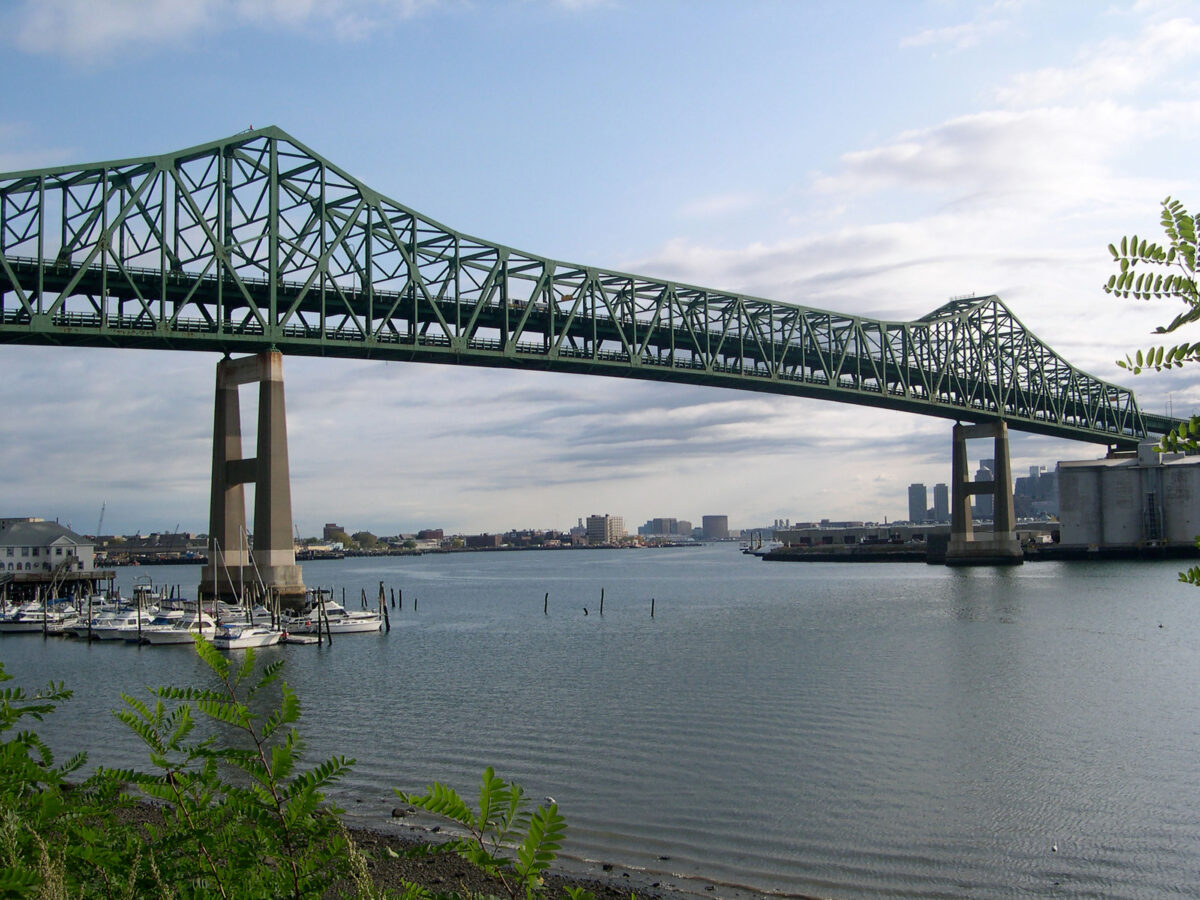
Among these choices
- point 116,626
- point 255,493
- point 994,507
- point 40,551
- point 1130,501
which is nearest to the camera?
point 255,493

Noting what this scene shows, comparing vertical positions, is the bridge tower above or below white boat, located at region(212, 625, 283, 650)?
above

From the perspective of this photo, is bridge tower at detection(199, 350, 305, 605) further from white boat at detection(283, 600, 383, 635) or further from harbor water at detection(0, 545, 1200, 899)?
harbor water at detection(0, 545, 1200, 899)

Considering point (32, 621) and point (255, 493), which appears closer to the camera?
point (255, 493)

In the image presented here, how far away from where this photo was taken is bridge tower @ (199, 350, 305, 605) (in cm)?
5731

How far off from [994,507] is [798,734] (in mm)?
101781

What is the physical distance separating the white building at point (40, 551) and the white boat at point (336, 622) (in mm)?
49100

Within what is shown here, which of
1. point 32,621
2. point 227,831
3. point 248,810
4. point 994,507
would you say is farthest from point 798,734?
point 994,507

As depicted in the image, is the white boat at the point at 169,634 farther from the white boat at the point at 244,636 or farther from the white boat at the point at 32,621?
the white boat at the point at 32,621

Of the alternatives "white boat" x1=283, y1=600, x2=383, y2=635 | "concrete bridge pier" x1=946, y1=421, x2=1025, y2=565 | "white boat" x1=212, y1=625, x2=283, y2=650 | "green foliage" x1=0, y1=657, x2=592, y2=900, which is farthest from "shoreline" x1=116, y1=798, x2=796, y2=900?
"concrete bridge pier" x1=946, y1=421, x2=1025, y2=565

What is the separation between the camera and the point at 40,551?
99.8 m

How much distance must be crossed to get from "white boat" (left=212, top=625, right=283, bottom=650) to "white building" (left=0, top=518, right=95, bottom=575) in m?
53.7

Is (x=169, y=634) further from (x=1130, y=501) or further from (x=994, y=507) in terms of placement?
(x=1130, y=501)

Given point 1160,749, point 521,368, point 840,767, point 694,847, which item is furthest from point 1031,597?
point 694,847

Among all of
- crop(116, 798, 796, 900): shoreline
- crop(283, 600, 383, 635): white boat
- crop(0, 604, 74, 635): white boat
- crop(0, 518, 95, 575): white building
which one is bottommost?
crop(0, 604, 74, 635): white boat
